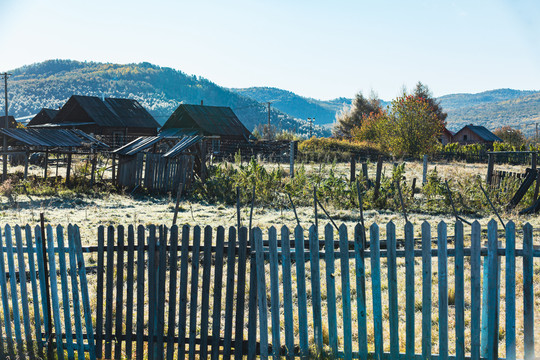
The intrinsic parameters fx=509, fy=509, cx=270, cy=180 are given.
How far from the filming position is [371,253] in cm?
425

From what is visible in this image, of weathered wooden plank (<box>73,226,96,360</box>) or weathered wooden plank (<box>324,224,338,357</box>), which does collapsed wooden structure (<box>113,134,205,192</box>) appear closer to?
weathered wooden plank (<box>73,226,96,360</box>)

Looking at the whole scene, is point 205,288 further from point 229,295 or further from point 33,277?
point 33,277

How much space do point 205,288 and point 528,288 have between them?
8.92ft

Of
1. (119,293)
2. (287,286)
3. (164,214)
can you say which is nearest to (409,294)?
(287,286)

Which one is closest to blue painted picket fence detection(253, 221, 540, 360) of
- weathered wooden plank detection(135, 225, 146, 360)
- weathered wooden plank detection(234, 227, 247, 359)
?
weathered wooden plank detection(234, 227, 247, 359)

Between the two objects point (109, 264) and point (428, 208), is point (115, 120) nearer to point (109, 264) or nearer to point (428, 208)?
point (428, 208)

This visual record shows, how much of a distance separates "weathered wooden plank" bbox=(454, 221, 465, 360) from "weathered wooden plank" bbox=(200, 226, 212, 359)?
2050 millimetres

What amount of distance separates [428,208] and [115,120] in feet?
98.8

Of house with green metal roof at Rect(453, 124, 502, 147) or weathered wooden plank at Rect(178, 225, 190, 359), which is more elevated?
house with green metal roof at Rect(453, 124, 502, 147)

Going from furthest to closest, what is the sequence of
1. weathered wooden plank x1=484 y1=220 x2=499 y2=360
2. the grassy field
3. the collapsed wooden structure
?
the collapsed wooden structure
the grassy field
weathered wooden plank x1=484 y1=220 x2=499 y2=360

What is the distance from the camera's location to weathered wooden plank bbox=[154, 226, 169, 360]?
4.68 meters

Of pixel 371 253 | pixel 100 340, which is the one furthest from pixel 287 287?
pixel 100 340

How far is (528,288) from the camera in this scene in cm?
411

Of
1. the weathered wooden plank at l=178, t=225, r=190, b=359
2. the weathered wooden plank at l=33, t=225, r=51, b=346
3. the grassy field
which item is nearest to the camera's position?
the weathered wooden plank at l=178, t=225, r=190, b=359
